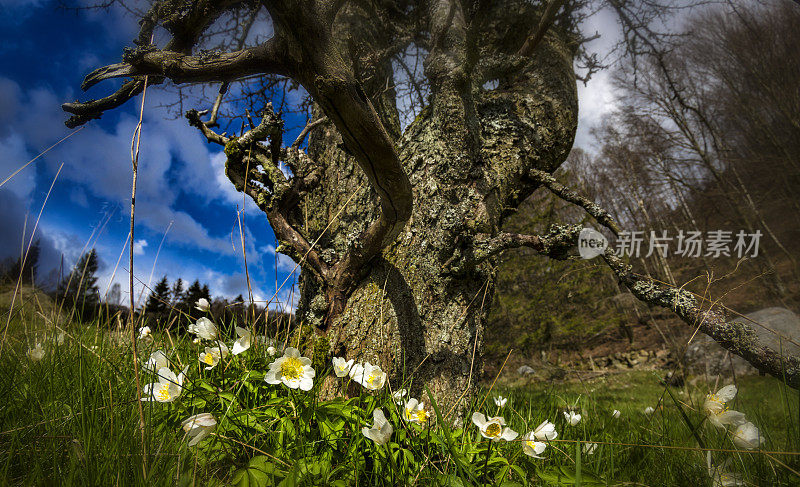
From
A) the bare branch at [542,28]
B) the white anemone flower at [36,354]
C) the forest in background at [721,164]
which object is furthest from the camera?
the forest in background at [721,164]

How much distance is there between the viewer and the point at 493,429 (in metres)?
1.13

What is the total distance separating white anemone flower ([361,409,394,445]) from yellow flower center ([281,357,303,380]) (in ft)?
1.15

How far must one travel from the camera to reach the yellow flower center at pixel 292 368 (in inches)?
48.2

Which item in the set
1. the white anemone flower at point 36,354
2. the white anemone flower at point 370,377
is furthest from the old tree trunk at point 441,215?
the white anemone flower at point 36,354

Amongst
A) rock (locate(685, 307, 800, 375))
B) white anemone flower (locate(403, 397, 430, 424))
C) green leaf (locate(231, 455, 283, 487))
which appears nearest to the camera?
green leaf (locate(231, 455, 283, 487))

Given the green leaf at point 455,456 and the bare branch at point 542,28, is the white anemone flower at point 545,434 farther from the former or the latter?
the bare branch at point 542,28

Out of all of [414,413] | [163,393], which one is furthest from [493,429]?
[163,393]

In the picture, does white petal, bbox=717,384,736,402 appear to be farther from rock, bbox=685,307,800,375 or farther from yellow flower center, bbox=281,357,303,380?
rock, bbox=685,307,800,375

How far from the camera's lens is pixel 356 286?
194 cm

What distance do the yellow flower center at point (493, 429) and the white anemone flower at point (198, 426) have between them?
899mm

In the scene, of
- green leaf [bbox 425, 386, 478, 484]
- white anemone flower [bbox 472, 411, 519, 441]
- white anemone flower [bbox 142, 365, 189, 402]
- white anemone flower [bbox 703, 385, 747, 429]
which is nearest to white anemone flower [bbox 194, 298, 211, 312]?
white anemone flower [bbox 142, 365, 189, 402]

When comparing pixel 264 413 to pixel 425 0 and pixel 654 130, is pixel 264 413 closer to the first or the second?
pixel 425 0

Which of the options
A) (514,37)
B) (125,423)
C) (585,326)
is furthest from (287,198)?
(585,326)

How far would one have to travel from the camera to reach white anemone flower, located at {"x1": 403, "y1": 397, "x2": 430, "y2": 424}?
1268 mm
